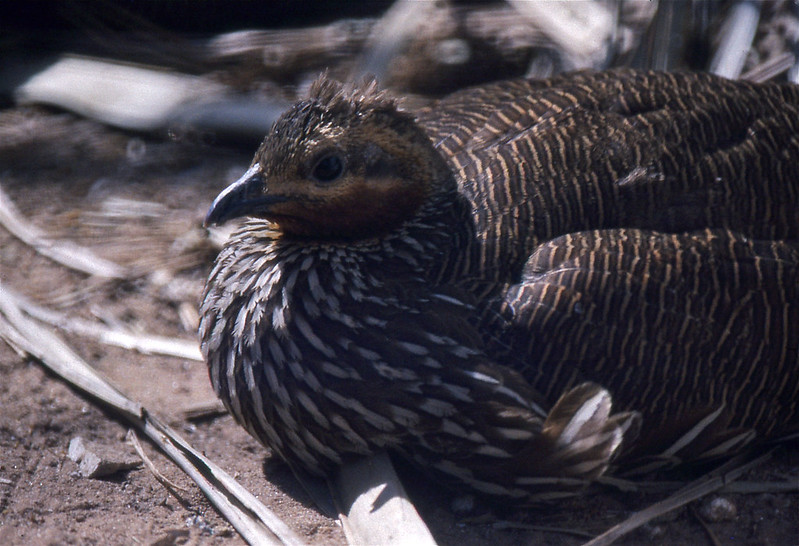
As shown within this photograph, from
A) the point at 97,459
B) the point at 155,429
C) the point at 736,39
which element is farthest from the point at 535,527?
the point at 736,39

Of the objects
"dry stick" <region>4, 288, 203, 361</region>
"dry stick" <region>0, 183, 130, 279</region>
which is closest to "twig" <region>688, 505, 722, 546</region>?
"dry stick" <region>4, 288, 203, 361</region>

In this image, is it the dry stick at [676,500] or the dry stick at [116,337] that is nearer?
the dry stick at [676,500]

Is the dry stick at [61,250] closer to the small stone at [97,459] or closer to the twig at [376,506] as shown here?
the small stone at [97,459]

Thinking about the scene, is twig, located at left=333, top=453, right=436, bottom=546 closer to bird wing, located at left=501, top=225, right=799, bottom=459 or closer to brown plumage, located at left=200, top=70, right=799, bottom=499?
brown plumage, located at left=200, top=70, right=799, bottom=499

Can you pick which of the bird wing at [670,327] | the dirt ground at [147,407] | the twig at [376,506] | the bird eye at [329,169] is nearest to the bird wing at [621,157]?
the bird wing at [670,327]

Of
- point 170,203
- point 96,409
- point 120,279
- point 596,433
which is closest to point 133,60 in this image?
point 170,203
